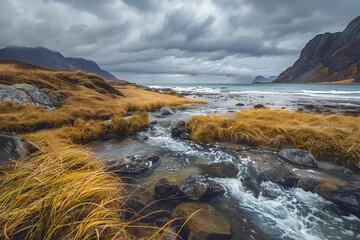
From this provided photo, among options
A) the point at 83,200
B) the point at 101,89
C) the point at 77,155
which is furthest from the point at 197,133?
the point at 101,89

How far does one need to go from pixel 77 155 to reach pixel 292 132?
373 inches

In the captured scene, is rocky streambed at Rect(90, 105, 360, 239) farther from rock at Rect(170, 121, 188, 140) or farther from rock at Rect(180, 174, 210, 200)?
rock at Rect(170, 121, 188, 140)

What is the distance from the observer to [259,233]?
15.3 feet

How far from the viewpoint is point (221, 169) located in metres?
7.61

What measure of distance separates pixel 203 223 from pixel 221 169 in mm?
3355

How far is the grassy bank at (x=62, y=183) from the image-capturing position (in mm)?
2643

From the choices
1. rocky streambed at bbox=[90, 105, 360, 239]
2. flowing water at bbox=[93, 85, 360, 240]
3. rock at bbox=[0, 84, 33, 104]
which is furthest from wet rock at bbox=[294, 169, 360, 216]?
rock at bbox=[0, 84, 33, 104]

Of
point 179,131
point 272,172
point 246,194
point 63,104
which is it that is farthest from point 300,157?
point 63,104

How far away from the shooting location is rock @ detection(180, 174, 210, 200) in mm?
5551

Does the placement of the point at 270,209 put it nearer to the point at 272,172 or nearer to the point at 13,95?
the point at 272,172

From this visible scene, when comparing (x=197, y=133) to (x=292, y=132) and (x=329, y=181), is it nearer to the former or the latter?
(x=292, y=132)

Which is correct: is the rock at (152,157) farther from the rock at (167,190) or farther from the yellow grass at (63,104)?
the yellow grass at (63,104)

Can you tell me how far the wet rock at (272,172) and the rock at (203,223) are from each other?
2.75 meters

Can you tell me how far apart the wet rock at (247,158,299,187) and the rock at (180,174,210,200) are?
7.49ft
